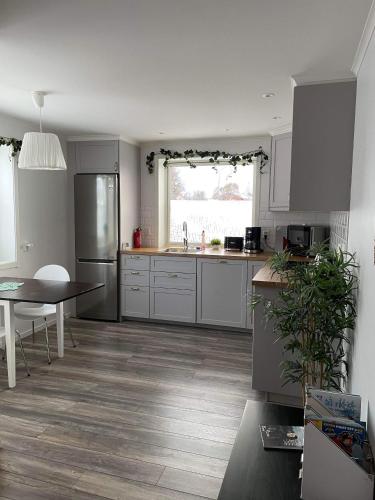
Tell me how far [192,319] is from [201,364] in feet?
3.61

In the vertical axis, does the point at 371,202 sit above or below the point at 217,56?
below

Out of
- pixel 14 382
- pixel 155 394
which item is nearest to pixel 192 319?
pixel 155 394

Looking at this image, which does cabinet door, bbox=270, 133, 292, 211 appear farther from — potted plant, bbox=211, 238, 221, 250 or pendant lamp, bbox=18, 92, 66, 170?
pendant lamp, bbox=18, 92, 66, 170

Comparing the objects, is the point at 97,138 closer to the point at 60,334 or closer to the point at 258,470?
the point at 60,334

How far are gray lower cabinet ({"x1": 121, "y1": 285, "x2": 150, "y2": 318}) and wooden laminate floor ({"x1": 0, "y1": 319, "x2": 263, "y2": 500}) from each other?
0.65 m

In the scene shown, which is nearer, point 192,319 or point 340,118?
point 340,118

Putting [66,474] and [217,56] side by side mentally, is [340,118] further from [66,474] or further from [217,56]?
[66,474]

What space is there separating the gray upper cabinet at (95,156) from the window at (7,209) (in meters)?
1.03

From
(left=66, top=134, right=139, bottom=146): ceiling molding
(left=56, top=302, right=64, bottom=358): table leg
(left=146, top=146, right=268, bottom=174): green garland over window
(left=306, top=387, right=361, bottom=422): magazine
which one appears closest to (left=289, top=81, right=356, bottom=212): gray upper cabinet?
(left=306, top=387, right=361, bottom=422): magazine

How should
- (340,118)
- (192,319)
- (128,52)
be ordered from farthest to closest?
(192,319)
(340,118)
(128,52)

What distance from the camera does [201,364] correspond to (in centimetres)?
373

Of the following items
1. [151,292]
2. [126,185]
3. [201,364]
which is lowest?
[201,364]

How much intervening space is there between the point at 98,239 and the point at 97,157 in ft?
3.50

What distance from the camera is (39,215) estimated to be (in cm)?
457
